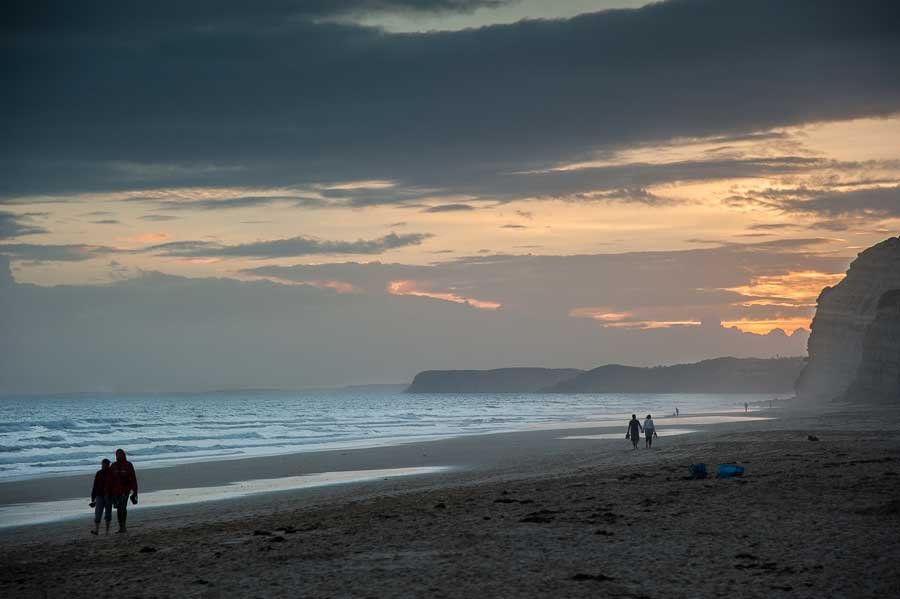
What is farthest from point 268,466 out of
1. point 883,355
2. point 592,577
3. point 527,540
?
point 883,355

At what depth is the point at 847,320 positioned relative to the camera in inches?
5079

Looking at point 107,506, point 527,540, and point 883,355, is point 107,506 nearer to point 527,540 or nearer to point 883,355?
point 527,540

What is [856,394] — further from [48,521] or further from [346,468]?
[48,521]

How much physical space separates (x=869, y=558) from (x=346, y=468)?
30.8m

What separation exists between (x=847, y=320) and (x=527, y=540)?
126 m

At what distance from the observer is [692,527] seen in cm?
1628

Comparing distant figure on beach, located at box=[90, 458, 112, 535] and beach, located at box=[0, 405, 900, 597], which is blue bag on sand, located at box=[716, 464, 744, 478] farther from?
distant figure on beach, located at box=[90, 458, 112, 535]

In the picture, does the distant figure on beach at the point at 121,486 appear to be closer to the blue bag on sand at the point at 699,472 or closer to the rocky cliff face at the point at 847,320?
the blue bag on sand at the point at 699,472

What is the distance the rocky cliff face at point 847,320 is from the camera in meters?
120

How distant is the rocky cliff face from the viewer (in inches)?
4722

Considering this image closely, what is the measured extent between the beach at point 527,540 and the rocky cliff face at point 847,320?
279 feet

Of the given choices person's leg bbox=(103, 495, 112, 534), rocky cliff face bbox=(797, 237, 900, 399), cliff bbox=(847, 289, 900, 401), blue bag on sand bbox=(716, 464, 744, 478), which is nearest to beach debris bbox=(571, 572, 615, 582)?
blue bag on sand bbox=(716, 464, 744, 478)

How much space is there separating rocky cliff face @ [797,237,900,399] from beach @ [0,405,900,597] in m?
85.1

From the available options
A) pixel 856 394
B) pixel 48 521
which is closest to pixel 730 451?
pixel 48 521
